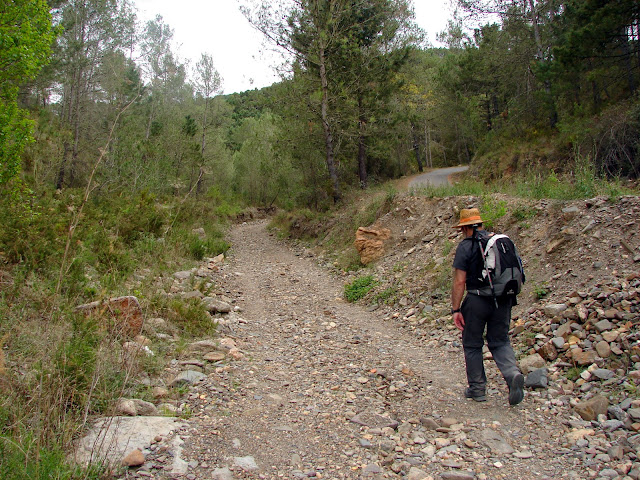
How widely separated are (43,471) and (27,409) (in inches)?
31.2

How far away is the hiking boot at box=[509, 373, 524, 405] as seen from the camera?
402cm

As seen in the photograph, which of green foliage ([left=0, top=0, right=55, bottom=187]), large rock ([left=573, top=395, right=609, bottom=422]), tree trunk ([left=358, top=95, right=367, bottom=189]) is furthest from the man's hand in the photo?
tree trunk ([left=358, top=95, right=367, bottom=189])

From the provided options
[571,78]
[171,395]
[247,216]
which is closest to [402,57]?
[571,78]

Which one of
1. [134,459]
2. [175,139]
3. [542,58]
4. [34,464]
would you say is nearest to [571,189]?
[134,459]

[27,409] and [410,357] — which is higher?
[27,409]

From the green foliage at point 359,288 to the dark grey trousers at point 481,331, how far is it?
4.56m

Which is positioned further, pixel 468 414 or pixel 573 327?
pixel 573 327

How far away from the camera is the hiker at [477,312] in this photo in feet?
14.1

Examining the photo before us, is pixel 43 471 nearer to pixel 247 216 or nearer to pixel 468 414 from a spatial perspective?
pixel 468 414

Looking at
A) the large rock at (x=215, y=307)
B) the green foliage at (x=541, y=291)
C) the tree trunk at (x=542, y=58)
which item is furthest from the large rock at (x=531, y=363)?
the tree trunk at (x=542, y=58)

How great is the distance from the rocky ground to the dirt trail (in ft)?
0.05

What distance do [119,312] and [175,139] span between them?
20.7 meters

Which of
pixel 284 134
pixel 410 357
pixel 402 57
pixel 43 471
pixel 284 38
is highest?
pixel 284 38

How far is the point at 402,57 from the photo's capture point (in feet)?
53.3
